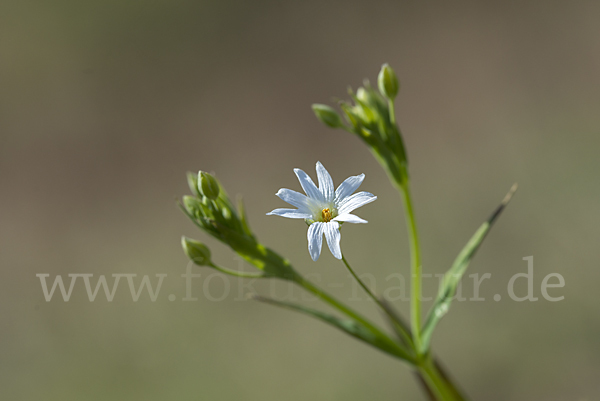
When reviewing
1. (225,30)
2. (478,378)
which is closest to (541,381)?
(478,378)

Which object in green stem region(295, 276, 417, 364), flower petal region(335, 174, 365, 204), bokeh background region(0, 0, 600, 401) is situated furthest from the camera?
bokeh background region(0, 0, 600, 401)

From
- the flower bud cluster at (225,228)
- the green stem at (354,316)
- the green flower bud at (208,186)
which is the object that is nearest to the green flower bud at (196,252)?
the flower bud cluster at (225,228)

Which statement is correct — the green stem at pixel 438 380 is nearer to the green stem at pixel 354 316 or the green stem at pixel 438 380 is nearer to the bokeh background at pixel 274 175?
the green stem at pixel 354 316

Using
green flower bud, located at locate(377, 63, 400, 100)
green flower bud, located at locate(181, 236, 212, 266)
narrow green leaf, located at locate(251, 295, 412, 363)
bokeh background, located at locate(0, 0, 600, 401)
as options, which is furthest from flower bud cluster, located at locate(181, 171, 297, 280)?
bokeh background, located at locate(0, 0, 600, 401)

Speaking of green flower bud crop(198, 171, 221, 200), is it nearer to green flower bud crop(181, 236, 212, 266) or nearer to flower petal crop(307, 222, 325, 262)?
green flower bud crop(181, 236, 212, 266)

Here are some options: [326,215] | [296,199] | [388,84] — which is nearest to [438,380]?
[326,215]
